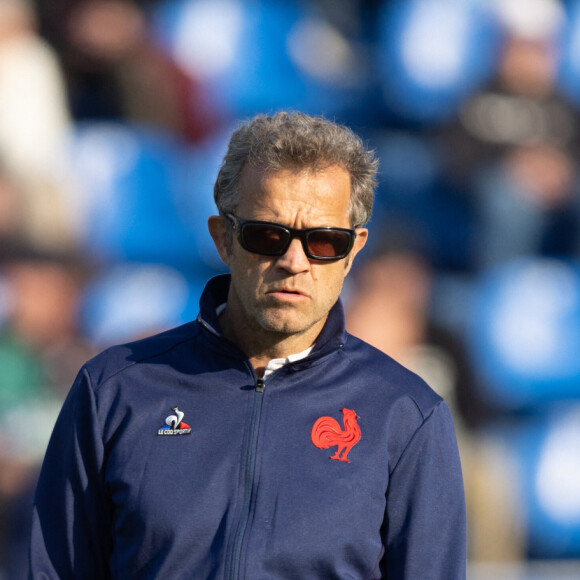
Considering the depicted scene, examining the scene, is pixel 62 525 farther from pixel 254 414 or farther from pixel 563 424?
pixel 563 424

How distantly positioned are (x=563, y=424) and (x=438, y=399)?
377 centimetres

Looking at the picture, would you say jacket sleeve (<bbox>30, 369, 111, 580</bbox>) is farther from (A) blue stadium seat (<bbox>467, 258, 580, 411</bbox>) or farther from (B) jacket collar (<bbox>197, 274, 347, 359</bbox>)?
(A) blue stadium seat (<bbox>467, 258, 580, 411</bbox>)

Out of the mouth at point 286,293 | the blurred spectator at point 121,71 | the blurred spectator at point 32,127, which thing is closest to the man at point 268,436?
the mouth at point 286,293

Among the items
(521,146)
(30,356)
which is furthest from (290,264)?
(521,146)

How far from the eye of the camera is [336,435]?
Result: 7.27 feet

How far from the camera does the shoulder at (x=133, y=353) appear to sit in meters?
2.29

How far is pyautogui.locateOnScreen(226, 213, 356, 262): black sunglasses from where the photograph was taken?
7.47 feet

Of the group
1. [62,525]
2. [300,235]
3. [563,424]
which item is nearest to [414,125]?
[563,424]

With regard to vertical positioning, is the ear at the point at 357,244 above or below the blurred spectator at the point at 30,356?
above

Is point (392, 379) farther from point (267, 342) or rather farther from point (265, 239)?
point (265, 239)

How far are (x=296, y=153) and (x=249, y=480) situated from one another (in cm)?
76

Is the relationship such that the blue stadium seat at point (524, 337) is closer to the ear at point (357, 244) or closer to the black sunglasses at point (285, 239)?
the ear at point (357, 244)

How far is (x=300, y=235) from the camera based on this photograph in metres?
2.28

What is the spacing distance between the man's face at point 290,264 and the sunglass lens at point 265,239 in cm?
2
